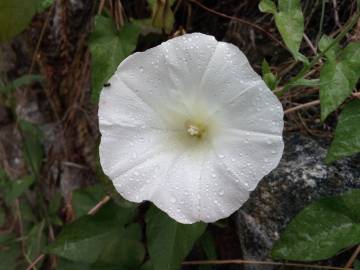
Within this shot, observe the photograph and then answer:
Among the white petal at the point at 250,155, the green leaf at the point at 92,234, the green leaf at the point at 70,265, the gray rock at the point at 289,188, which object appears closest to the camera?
the white petal at the point at 250,155

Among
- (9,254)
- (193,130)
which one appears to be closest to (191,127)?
(193,130)

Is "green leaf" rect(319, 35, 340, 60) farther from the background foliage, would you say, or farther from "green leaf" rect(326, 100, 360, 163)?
"green leaf" rect(326, 100, 360, 163)

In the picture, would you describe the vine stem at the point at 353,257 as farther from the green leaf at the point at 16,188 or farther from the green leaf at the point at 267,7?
the green leaf at the point at 16,188

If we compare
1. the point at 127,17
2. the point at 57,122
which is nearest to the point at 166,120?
the point at 127,17

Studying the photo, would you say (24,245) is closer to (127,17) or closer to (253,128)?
(127,17)

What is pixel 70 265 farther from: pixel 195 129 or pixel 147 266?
pixel 195 129

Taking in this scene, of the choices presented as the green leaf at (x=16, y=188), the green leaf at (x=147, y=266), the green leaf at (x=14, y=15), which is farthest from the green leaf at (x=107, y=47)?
the green leaf at (x=16, y=188)
